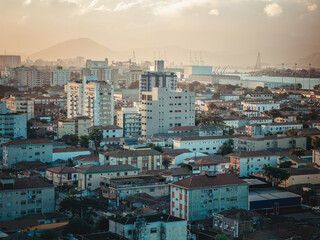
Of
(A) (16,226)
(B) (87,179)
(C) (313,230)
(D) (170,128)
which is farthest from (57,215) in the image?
(D) (170,128)

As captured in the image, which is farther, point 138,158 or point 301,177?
point 138,158

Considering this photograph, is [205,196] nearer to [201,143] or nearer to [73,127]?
[201,143]

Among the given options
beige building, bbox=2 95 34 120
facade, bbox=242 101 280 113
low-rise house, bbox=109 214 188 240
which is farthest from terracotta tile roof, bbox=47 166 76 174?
facade, bbox=242 101 280 113

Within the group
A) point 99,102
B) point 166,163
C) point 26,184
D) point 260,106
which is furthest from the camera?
point 260,106

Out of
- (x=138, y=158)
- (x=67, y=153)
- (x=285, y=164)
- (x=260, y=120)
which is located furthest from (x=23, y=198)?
(x=260, y=120)

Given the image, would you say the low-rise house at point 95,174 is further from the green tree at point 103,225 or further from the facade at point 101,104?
the facade at point 101,104

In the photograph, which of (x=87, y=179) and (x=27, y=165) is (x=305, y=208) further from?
(x=27, y=165)

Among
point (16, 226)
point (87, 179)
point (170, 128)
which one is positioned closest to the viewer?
point (16, 226)
